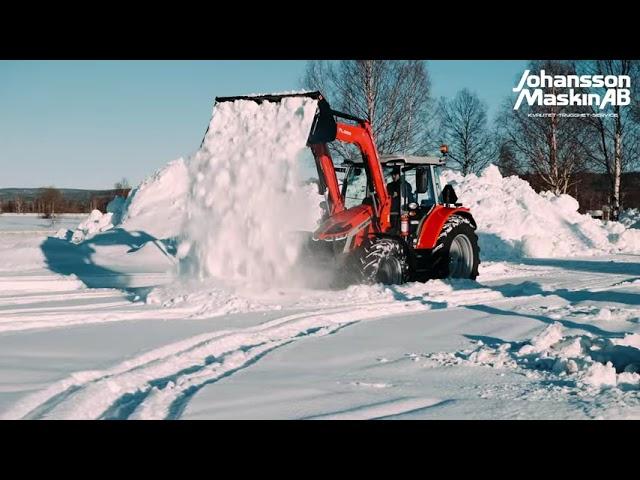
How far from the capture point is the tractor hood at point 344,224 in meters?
10.2

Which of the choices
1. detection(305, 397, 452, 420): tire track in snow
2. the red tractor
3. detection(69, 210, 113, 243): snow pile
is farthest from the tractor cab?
detection(69, 210, 113, 243): snow pile

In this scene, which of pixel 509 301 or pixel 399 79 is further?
pixel 399 79

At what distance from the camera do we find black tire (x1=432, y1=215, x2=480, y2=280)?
37.9 ft

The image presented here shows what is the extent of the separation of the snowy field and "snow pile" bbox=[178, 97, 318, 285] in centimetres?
2

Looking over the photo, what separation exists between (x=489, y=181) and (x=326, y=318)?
15885 millimetres

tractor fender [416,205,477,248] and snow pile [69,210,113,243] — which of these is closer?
tractor fender [416,205,477,248]

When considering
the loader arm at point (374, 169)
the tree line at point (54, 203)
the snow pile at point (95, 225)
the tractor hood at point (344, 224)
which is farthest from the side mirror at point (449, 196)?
the tree line at point (54, 203)

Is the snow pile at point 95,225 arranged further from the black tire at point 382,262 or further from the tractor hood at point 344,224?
the black tire at point 382,262

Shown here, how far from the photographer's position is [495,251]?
62.7 ft

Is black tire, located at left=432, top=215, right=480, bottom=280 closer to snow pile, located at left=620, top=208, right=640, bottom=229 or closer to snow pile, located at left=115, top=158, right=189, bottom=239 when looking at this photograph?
snow pile, located at left=115, top=158, right=189, bottom=239

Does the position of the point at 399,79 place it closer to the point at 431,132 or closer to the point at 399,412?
the point at 431,132

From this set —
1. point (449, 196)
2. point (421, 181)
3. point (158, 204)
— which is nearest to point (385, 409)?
point (421, 181)

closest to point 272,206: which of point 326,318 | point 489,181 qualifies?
point 326,318

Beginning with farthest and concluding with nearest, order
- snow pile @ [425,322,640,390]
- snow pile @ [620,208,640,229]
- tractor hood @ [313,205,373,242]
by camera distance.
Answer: snow pile @ [620,208,640,229] < tractor hood @ [313,205,373,242] < snow pile @ [425,322,640,390]
